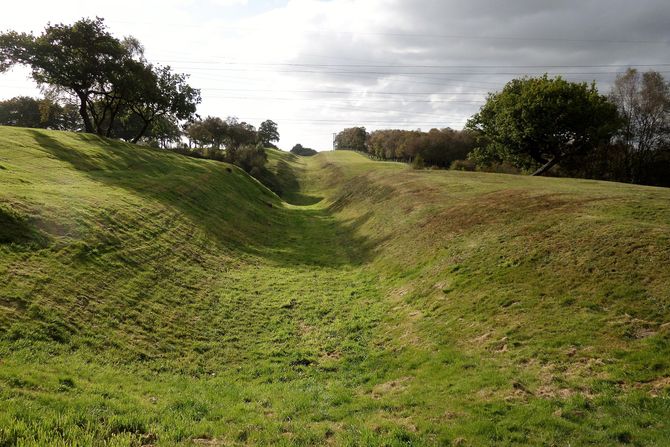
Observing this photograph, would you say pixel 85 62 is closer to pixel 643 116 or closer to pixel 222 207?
pixel 222 207

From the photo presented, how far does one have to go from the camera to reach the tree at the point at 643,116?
64812mm

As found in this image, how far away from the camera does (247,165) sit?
8462 cm

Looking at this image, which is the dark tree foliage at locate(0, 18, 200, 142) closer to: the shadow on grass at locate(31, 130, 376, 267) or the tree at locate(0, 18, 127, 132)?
the tree at locate(0, 18, 127, 132)

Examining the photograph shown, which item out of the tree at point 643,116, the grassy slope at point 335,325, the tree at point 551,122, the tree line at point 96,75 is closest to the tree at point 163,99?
the tree line at point 96,75

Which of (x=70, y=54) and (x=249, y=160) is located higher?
(x=70, y=54)

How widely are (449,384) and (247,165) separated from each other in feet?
257

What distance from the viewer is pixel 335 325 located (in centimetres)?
1855

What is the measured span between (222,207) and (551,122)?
48715 millimetres

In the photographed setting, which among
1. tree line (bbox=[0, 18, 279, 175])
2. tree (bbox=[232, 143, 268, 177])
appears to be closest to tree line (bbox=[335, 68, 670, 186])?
tree (bbox=[232, 143, 268, 177])

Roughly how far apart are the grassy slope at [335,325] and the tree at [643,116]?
53724 mm

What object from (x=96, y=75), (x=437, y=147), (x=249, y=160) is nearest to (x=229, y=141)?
(x=249, y=160)

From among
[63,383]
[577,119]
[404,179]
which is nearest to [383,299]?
[63,383]

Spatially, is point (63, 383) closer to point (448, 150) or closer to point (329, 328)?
point (329, 328)

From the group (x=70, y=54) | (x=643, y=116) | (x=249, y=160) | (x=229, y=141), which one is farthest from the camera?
(x=229, y=141)
